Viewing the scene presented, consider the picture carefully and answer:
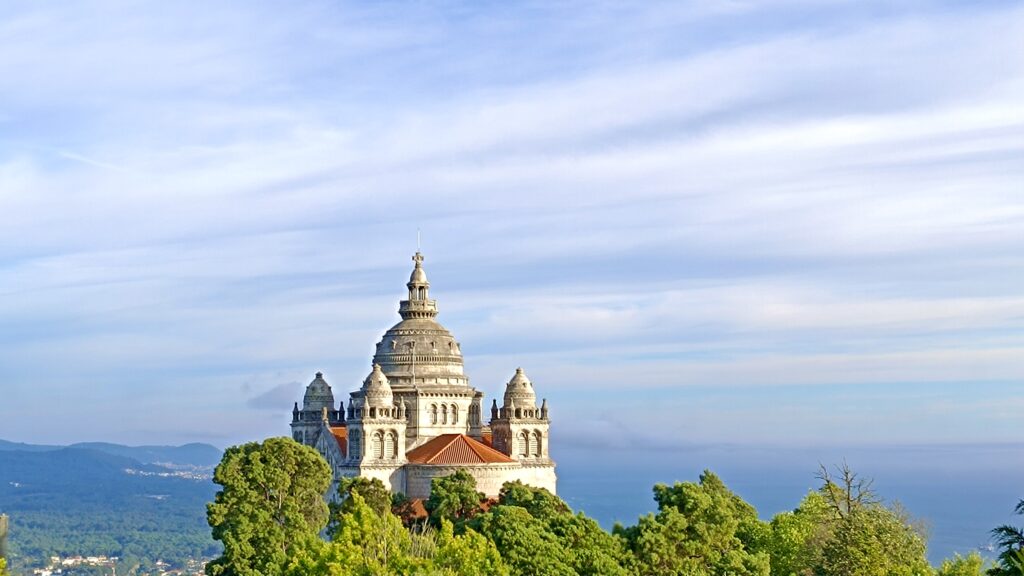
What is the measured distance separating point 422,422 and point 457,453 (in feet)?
28.5

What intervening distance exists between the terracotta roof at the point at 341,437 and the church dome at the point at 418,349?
661 centimetres

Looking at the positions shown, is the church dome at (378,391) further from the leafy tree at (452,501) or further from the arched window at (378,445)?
the leafy tree at (452,501)

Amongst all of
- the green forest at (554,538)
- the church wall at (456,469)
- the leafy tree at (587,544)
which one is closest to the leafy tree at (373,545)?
the green forest at (554,538)

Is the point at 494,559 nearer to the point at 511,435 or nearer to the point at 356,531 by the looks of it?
the point at 356,531

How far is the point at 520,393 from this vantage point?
13000 cm

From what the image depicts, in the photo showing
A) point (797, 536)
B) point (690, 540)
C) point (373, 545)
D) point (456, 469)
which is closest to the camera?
point (373, 545)

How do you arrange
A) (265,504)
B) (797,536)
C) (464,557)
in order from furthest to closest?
1. (797,536)
2. (265,504)
3. (464,557)

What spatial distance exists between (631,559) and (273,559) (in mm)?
19238

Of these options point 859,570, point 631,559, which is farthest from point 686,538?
point 859,570

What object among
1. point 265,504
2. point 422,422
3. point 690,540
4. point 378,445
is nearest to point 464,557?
point 690,540

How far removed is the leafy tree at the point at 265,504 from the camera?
80.7 m

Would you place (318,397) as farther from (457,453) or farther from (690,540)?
(690,540)

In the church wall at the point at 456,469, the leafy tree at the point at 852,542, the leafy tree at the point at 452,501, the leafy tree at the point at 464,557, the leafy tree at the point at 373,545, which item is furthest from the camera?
the church wall at the point at 456,469

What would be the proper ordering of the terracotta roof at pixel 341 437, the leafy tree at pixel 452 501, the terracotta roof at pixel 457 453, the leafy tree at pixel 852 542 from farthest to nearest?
the terracotta roof at pixel 341 437
the terracotta roof at pixel 457 453
the leafy tree at pixel 452 501
the leafy tree at pixel 852 542
